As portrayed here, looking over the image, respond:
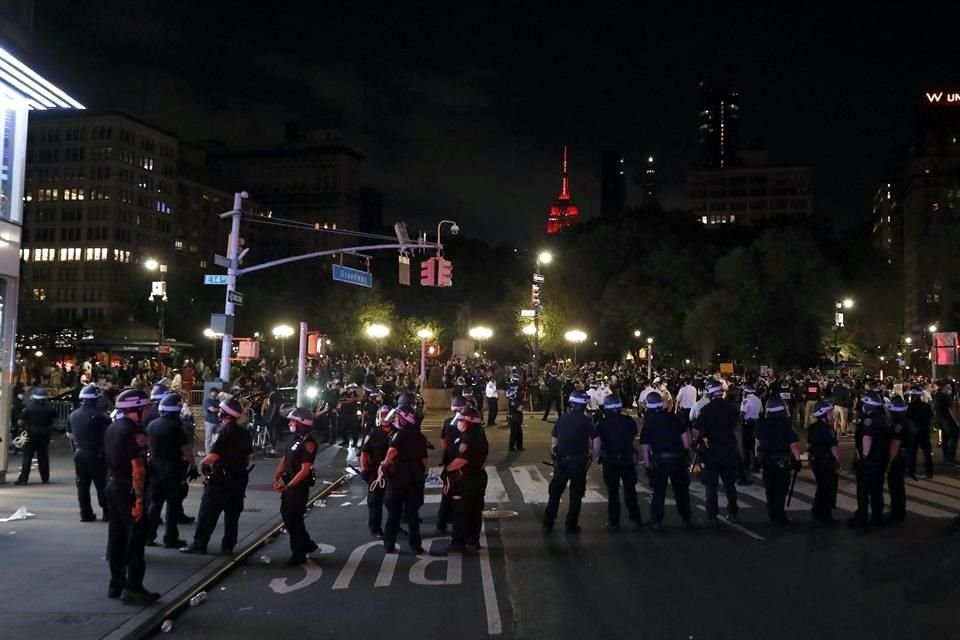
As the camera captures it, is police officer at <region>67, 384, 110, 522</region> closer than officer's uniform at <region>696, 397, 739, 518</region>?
Yes

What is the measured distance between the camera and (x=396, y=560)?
32.2 feet

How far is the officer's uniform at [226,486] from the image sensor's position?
31.8 ft

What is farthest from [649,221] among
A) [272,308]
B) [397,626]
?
[397,626]

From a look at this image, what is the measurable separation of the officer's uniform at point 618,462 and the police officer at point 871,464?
2934mm

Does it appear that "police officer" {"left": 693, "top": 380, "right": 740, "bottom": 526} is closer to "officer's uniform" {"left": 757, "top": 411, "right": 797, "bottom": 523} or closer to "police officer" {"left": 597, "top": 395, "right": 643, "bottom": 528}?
"officer's uniform" {"left": 757, "top": 411, "right": 797, "bottom": 523}

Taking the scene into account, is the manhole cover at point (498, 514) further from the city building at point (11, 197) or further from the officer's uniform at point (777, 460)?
the city building at point (11, 197)

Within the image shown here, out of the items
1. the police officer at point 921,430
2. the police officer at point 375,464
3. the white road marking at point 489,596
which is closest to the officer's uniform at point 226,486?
the police officer at point 375,464

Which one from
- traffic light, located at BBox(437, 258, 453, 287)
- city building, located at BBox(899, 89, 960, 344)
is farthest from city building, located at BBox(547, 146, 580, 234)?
traffic light, located at BBox(437, 258, 453, 287)

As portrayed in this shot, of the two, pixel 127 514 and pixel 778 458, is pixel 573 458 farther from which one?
pixel 127 514

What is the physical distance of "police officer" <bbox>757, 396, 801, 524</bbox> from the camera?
11922mm

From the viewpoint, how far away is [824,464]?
38.7 feet

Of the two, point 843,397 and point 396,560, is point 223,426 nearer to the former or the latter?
point 396,560

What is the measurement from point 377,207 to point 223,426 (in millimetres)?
167889

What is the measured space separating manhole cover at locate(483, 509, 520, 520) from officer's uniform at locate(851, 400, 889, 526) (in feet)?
15.4
